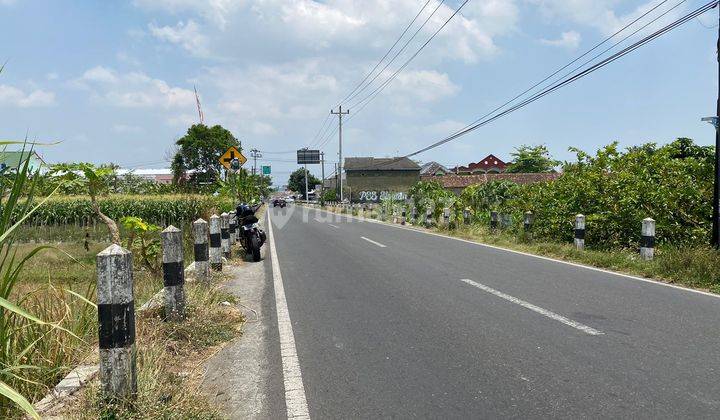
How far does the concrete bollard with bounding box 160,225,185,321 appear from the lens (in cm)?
521

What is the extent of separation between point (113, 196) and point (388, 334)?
96.0 ft

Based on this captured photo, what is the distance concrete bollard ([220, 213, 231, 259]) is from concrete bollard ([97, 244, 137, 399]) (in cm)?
801

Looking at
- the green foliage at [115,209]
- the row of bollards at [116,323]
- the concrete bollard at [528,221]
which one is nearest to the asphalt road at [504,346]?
the row of bollards at [116,323]

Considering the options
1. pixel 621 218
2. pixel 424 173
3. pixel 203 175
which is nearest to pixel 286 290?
pixel 621 218

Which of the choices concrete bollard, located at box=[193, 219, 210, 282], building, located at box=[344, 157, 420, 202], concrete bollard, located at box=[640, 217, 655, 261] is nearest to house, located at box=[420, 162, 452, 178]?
building, located at box=[344, 157, 420, 202]

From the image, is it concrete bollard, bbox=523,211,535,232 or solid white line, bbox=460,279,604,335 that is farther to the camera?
concrete bollard, bbox=523,211,535,232

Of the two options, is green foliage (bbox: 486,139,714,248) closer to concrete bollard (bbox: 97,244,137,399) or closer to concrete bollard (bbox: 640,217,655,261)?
concrete bollard (bbox: 640,217,655,261)

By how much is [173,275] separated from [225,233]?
638cm

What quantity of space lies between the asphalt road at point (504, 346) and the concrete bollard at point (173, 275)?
4.06 feet

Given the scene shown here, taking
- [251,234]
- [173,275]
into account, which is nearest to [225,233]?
[251,234]

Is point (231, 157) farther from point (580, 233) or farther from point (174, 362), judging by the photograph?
point (174, 362)

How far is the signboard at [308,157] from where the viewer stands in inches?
3142

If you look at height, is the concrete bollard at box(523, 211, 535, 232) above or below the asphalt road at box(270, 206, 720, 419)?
above

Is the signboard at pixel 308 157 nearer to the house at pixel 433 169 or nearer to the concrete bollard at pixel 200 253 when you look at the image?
the house at pixel 433 169
